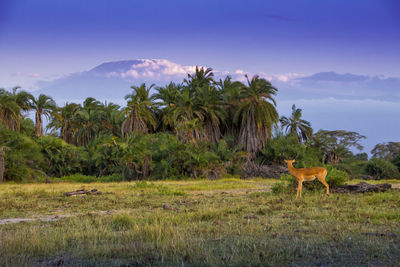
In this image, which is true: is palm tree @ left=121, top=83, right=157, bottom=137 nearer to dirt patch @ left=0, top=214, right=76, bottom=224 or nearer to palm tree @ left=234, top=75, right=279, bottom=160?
palm tree @ left=234, top=75, right=279, bottom=160

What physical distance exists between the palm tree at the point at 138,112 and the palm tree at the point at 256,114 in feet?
29.8

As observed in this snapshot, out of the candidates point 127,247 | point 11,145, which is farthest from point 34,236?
point 11,145

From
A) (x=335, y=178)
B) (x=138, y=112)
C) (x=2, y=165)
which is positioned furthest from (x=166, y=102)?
(x=335, y=178)

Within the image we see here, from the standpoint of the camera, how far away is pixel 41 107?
4297cm

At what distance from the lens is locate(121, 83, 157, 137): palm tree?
41.6m

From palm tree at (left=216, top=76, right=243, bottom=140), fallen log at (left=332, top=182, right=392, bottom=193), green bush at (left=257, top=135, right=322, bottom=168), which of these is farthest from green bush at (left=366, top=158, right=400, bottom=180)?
fallen log at (left=332, top=182, right=392, bottom=193)

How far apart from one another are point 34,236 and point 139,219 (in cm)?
282

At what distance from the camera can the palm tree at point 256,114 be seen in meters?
40.6

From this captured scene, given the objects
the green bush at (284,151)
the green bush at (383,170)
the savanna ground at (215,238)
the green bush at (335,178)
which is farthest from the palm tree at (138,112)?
the savanna ground at (215,238)

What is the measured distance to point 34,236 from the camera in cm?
719

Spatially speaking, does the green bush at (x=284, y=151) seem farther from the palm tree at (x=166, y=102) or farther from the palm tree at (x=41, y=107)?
the palm tree at (x=41, y=107)

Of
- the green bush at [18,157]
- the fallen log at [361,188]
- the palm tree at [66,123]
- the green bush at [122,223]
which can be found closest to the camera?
the green bush at [122,223]

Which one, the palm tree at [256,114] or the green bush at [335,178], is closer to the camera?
the green bush at [335,178]

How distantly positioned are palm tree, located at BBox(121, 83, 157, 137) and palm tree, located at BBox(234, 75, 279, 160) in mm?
9074
